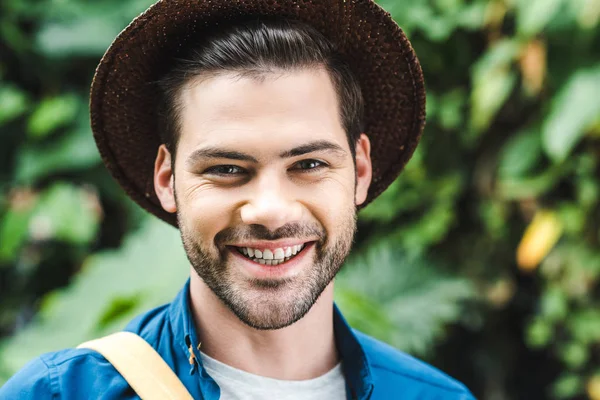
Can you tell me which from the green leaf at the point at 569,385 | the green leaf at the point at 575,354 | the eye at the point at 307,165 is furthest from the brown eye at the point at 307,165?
the green leaf at the point at 569,385

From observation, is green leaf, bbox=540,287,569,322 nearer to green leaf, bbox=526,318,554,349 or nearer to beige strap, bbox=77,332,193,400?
green leaf, bbox=526,318,554,349

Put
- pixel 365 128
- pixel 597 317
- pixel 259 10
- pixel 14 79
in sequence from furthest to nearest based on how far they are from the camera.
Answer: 1. pixel 14 79
2. pixel 597 317
3. pixel 365 128
4. pixel 259 10

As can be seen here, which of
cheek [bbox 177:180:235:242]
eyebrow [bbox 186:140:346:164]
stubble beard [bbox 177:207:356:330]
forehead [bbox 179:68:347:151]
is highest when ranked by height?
forehead [bbox 179:68:347:151]

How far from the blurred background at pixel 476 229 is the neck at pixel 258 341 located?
1621 mm

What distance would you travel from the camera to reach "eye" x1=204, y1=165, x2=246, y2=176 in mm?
1623

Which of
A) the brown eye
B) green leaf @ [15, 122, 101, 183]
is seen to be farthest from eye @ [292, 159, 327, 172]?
green leaf @ [15, 122, 101, 183]

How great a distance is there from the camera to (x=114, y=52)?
1718 mm

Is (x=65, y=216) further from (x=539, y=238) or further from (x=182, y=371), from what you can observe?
(x=182, y=371)

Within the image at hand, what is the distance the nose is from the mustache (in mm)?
15

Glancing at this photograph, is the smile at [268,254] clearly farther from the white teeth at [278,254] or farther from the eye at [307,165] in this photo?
the eye at [307,165]

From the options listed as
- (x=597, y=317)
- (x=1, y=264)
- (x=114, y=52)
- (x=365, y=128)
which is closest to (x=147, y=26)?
(x=114, y=52)

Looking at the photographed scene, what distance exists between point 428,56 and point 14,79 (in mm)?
3717

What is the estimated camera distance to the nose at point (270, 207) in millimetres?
1543

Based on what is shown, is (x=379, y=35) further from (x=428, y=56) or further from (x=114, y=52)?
(x=428, y=56)
